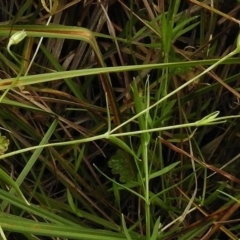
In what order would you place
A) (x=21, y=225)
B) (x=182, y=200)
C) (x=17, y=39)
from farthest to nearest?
(x=182, y=200)
(x=21, y=225)
(x=17, y=39)

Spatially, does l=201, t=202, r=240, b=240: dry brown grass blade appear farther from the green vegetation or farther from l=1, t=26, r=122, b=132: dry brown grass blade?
l=1, t=26, r=122, b=132: dry brown grass blade

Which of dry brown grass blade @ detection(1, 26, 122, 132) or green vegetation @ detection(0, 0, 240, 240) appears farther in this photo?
green vegetation @ detection(0, 0, 240, 240)

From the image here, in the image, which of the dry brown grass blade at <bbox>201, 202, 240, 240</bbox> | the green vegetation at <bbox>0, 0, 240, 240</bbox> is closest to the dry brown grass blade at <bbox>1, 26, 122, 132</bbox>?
Result: the green vegetation at <bbox>0, 0, 240, 240</bbox>

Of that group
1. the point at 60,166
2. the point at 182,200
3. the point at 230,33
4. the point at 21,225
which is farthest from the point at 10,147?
the point at 230,33

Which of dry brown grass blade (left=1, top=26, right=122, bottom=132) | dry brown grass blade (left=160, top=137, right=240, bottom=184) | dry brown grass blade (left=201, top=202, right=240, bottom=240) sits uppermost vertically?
dry brown grass blade (left=1, top=26, right=122, bottom=132)

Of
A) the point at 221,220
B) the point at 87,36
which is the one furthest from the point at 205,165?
the point at 87,36

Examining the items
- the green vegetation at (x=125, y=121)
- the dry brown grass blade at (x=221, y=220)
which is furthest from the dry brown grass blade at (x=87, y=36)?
the dry brown grass blade at (x=221, y=220)

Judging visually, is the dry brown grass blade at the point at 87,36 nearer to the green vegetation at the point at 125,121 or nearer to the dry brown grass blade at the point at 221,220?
the green vegetation at the point at 125,121

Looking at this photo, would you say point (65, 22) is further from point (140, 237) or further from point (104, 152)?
point (140, 237)
